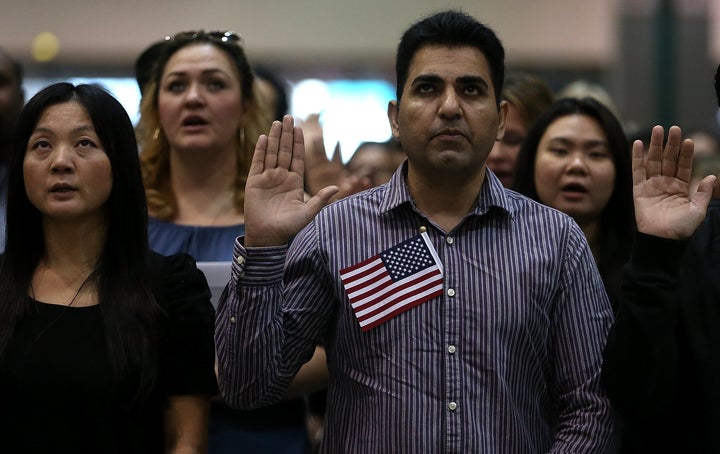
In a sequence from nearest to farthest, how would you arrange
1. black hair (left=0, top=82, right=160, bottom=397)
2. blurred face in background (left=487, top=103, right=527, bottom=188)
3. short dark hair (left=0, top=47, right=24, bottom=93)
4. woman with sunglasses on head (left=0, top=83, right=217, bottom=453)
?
1. woman with sunglasses on head (left=0, top=83, right=217, bottom=453)
2. black hair (left=0, top=82, right=160, bottom=397)
3. blurred face in background (left=487, top=103, right=527, bottom=188)
4. short dark hair (left=0, top=47, right=24, bottom=93)

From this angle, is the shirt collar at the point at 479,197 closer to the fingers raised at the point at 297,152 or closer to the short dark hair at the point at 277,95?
the fingers raised at the point at 297,152

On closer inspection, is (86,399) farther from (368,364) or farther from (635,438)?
(635,438)

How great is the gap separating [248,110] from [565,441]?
6.13ft

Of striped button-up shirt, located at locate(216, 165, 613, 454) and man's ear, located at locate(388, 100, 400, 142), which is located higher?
man's ear, located at locate(388, 100, 400, 142)

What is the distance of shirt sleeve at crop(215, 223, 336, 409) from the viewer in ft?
8.77

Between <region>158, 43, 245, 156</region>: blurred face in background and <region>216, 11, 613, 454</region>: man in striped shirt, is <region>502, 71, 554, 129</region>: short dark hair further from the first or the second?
<region>216, 11, 613, 454</region>: man in striped shirt

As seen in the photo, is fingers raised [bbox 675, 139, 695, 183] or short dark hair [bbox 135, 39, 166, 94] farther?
short dark hair [bbox 135, 39, 166, 94]

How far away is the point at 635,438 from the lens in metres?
3.02

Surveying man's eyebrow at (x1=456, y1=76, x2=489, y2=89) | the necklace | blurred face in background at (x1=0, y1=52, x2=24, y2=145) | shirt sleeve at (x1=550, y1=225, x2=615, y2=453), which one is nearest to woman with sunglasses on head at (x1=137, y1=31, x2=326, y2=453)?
the necklace

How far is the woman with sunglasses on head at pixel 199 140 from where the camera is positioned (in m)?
3.77

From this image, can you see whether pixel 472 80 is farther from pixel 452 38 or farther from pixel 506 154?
pixel 506 154

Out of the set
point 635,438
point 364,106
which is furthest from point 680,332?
point 364,106

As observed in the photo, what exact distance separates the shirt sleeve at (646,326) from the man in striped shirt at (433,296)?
0.32ft

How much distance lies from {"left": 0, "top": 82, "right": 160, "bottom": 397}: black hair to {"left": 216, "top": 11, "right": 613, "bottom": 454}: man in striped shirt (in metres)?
0.38
